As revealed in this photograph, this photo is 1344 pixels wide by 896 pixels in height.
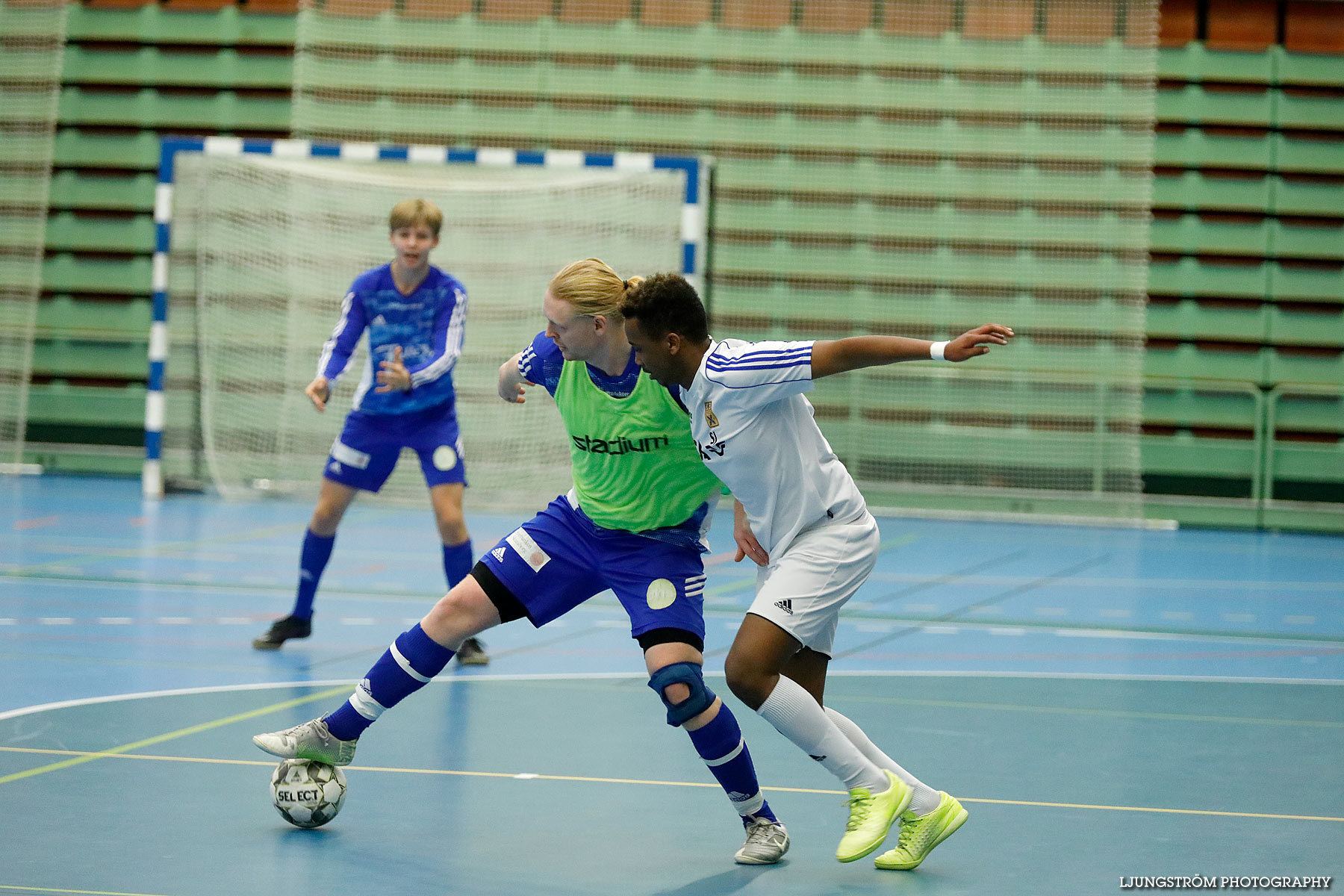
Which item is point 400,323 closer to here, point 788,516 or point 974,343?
point 788,516

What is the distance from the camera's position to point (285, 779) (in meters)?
3.94

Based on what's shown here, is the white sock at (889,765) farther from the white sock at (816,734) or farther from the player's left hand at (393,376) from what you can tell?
the player's left hand at (393,376)

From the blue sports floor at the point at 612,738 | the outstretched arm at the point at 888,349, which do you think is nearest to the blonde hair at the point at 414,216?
the blue sports floor at the point at 612,738

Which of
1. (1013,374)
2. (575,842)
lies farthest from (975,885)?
(1013,374)

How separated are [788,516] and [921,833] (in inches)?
33.1

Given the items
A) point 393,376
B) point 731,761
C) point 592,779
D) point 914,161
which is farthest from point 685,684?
point 914,161

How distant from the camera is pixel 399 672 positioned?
156 inches

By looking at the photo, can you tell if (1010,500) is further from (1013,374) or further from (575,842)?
(575,842)

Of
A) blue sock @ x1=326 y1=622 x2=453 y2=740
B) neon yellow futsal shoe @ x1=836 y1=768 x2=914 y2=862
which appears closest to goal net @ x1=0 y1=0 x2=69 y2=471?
blue sock @ x1=326 y1=622 x2=453 y2=740

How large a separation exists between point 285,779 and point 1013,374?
1072 centimetres

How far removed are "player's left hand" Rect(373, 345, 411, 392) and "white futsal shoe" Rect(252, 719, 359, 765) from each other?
248 cm

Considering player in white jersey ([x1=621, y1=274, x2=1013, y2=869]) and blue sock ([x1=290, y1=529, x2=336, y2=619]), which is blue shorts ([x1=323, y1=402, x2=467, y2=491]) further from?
player in white jersey ([x1=621, y1=274, x2=1013, y2=869])

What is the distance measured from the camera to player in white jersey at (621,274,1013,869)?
142 inches

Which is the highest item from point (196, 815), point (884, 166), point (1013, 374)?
point (884, 166)
